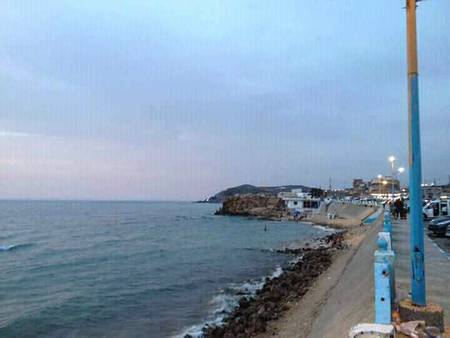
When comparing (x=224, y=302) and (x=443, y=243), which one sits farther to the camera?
(x=443, y=243)

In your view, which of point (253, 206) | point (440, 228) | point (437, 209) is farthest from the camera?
point (253, 206)

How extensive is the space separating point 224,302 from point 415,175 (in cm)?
1510

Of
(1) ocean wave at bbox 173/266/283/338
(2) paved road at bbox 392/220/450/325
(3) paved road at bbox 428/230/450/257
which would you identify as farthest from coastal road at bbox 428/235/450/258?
(1) ocean wave at bbox 173/266/283/338

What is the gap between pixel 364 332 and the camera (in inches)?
165

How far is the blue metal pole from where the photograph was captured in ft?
16.7

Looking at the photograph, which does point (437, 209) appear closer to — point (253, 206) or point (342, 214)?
point (342, 214)

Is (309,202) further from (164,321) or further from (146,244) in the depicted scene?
(164,321)

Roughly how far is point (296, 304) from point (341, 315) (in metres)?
5.84

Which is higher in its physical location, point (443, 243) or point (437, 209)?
point (437, 209)

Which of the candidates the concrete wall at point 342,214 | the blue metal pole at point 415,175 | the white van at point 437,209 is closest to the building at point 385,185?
the concrete wall at point 342,214

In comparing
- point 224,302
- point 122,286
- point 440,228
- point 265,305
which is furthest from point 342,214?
point 265,305

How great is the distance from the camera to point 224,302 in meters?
18.7

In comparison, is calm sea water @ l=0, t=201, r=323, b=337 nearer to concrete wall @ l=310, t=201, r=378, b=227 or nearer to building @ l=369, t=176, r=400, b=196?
concrete wall @ l=310, t=201, r=378, b=227

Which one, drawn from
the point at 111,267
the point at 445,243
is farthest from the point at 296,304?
the point at 111,267
